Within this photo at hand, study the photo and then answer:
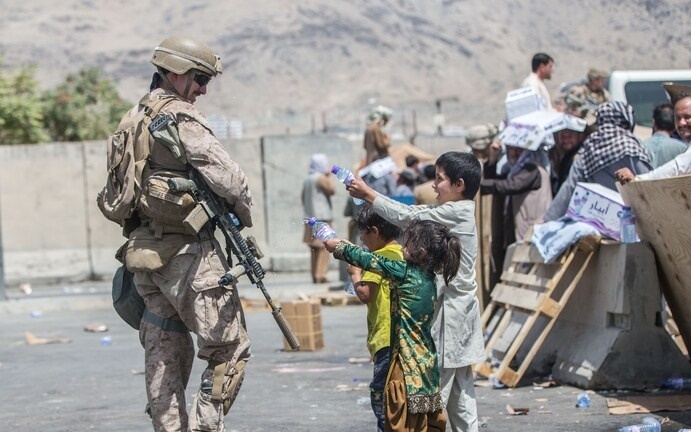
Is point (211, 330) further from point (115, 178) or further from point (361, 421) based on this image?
point (361, 421)

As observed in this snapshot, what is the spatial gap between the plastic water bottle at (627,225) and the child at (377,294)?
2.50 meters

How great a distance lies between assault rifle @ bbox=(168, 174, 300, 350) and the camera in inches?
226

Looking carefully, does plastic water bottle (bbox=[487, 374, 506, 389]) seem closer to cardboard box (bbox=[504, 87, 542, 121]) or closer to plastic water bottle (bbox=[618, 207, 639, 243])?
plastic water bottle (bbox=[618, 207, 639, 243])

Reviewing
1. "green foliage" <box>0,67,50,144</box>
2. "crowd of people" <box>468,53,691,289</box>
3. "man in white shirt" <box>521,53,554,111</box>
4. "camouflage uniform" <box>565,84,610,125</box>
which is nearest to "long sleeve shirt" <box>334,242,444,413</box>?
"crowd of people" <box>468,53,691,289</box>

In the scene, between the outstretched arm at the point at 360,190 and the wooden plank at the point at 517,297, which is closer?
the outstretched arm at the point at 360,190

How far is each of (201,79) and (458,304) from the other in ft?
5.53

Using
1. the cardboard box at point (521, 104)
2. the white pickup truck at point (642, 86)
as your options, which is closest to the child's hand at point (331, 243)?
the cardboard box at point (521, 104)

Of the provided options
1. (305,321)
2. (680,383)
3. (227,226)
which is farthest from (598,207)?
(305,321)

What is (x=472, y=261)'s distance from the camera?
247 inches

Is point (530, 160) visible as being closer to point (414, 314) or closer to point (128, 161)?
point (414, 314)

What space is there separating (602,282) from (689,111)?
1.35 meters

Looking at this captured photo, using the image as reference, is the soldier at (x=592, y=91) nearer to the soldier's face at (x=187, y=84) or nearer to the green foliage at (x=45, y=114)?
the soldier's face at (x=187, y=84)

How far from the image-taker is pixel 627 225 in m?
8.22

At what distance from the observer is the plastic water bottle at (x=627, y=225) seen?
817 cm
